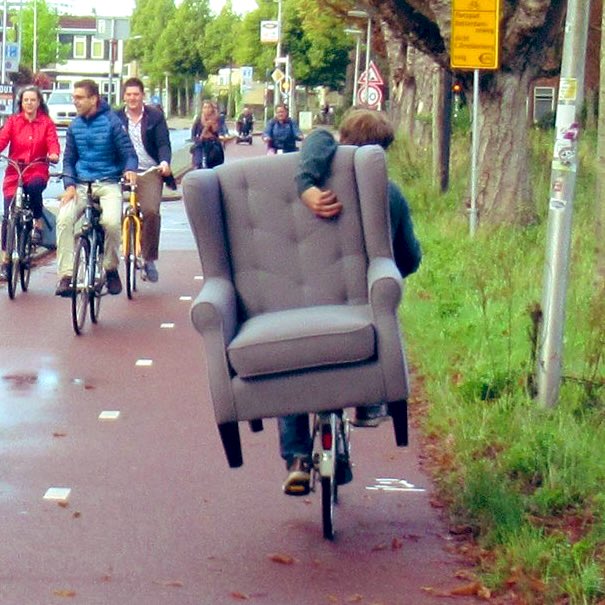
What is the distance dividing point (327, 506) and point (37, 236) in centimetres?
848

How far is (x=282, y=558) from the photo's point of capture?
5852 mm

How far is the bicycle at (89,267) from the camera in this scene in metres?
11.3

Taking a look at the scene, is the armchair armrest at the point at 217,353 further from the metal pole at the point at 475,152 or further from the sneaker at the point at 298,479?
the metal pole at the point at 475,152

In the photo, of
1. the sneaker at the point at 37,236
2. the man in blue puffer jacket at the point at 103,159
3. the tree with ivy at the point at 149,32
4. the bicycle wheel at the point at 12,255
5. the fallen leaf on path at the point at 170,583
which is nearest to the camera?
the fallen leaf on path at the point at 170,583

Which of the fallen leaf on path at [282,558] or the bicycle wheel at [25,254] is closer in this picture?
the fallen leaf on path at [282,558]

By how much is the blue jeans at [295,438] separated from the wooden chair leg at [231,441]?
392mm

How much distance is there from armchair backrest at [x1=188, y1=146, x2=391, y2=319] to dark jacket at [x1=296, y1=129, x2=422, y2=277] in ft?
0.22

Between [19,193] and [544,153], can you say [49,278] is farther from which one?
[544,153]

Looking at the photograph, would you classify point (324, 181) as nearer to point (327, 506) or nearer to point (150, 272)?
point (327, 506)

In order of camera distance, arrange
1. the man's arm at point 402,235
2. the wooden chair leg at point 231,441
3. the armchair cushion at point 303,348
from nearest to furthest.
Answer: the armchair cushion at point 303,348 < the wooden chair leg at point 231,441 < the man's arm at point 402,235

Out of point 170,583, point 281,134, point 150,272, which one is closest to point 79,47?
point 281,134

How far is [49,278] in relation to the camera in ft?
49.0

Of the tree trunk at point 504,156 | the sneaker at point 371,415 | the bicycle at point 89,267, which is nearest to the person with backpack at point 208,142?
the tree trunk at point 504,156

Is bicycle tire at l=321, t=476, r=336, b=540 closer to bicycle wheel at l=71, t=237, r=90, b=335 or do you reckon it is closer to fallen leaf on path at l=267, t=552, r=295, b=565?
fallen leaf on path at l=267, t=552, r=295, b=565
